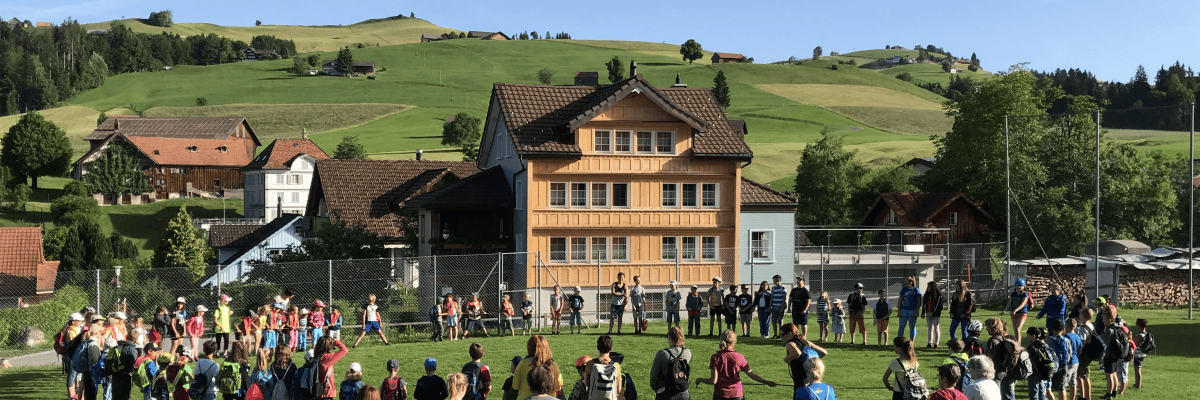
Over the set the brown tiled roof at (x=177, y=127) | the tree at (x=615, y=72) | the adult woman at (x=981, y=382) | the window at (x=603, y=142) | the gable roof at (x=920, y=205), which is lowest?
the adult woman at (x=981, y=382)

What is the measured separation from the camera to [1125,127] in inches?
1636

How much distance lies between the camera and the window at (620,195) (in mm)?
37469

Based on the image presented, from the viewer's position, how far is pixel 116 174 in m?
99.4

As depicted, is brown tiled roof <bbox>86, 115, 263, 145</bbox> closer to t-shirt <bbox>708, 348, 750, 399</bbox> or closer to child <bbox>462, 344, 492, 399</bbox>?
child <bbox>462, 344, 492, 399</bbox>

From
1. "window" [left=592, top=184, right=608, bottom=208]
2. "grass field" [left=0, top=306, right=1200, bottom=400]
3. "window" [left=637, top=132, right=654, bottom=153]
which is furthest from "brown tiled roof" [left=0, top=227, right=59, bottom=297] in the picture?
"window" [left=637, top=132, right=654, bottom=153]

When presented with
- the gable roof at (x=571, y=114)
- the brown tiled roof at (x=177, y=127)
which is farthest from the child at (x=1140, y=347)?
the brown tiled roof at (x=177, y=127)

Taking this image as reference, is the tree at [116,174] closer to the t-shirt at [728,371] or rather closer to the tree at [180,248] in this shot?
the tree at [180,248]

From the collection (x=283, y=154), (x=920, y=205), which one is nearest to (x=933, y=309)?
(x=920, y=205)

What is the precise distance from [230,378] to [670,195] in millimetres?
25760

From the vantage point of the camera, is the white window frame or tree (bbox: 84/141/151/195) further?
tree (bbox: 84/141/151/195)

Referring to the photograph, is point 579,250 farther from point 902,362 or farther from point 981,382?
point 981,382

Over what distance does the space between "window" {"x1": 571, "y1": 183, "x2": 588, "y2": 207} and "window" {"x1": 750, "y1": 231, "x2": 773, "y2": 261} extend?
821cm

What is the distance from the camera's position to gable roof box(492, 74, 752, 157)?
119 feet

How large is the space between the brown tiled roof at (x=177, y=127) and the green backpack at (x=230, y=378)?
11472 cm
